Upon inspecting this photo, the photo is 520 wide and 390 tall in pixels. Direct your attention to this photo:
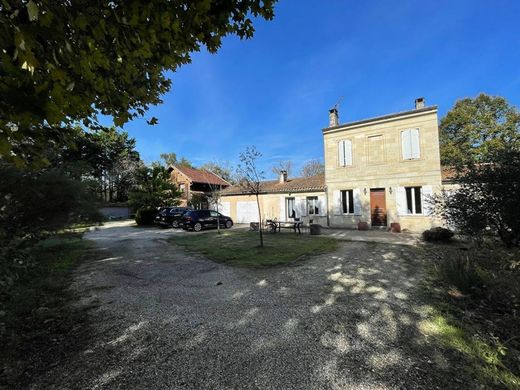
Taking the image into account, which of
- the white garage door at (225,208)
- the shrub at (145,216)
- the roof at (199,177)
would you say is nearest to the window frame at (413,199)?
the white garage door at (225,208)

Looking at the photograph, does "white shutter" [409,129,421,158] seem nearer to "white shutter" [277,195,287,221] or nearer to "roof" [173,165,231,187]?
"white shutter" [277,195,287,221]

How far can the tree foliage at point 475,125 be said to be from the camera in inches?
858

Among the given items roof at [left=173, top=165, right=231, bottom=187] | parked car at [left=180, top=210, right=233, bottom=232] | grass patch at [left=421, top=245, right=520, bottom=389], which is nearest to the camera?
grass patch at [left=421, top=245, right=520, bottom=389]

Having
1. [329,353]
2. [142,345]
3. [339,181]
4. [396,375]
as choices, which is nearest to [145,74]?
[142,345]

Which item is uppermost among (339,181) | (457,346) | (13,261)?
(339,181)

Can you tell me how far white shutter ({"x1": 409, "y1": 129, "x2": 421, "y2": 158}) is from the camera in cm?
1543

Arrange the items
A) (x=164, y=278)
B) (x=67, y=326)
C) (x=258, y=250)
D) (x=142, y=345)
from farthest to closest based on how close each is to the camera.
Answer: (x=258, y=250) → (x=164, y=278) → (x=67, y=326) → (x=142, y=345)

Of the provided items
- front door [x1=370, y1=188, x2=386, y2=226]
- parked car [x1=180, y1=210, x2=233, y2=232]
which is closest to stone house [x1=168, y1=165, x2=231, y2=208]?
parked car [x1=180, y1=210, x2=233, y2=232]

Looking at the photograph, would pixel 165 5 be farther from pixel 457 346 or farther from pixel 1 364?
pixel 457 346

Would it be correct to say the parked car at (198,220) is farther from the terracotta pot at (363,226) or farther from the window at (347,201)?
the terracotta pot at (363,226)

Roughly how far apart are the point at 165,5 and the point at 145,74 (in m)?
1.52

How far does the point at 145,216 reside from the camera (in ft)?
79.4

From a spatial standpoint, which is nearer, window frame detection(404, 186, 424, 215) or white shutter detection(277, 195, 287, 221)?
window frame detection(404, 186, 424, 215)

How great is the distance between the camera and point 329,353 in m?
3.12
